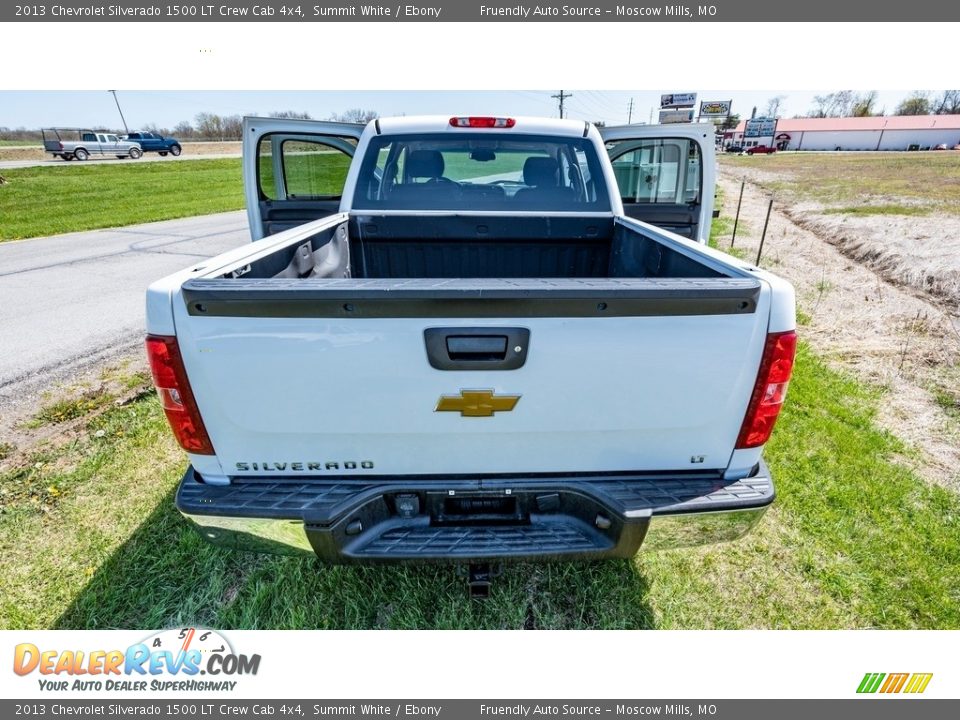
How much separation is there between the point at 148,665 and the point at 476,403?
1962 mm

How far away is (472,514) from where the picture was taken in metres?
1.95

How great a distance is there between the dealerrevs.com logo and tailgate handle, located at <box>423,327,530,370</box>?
172 cm

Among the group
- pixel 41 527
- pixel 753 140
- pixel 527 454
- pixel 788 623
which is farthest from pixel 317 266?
pixel 753 140

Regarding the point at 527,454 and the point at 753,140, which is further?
the point at 753,140

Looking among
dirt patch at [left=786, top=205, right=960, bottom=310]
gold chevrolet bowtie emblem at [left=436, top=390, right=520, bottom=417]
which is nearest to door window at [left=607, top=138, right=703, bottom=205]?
gold chevrolet bowtie emblem at [left=436, top=390, right=520, bottom=417]

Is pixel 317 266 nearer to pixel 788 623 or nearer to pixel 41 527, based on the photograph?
pixel 41 527

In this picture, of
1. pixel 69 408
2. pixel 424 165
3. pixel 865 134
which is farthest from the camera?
pixel 865 134

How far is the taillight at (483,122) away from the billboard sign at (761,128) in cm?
9051

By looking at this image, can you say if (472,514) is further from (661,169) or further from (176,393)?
(661,169)

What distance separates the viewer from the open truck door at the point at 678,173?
13.2 ft

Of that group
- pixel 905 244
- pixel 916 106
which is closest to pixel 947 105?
pixel 916 106

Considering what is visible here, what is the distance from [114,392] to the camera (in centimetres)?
417

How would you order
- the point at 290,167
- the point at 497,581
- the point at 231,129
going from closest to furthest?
1. the point at 497,581
2. the point at 290,167
3. the point at 231,129

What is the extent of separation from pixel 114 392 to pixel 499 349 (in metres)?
4.07
